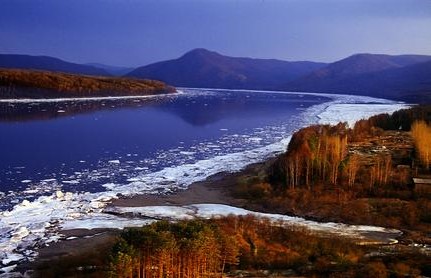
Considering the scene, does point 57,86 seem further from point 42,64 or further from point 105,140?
point 42,64

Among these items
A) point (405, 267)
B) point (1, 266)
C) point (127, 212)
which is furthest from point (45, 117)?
point (405, 267)

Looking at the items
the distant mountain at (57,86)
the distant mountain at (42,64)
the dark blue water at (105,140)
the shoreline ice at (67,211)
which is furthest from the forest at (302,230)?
the distant mountain at (42,64)

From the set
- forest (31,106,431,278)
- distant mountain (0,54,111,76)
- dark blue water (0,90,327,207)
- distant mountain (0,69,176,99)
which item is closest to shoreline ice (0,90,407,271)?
dark blue water (0,90,327,207)

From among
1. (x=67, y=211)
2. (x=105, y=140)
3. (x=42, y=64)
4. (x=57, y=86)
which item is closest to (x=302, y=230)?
(x=67, y=211)

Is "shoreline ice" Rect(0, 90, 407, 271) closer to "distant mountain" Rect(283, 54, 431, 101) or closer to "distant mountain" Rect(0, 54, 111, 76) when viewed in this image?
"distant mountain" Rect(283, 54, 431, 101)

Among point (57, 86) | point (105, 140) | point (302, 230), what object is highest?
point (57, 86)

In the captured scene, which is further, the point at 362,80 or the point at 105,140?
the point at 362,80

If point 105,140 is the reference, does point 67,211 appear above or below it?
below

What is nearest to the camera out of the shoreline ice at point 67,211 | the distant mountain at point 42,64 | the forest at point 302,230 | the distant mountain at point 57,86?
the forest at point 302,230

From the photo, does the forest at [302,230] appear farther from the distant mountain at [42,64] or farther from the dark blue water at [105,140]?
the distant mountain at [42,64]
